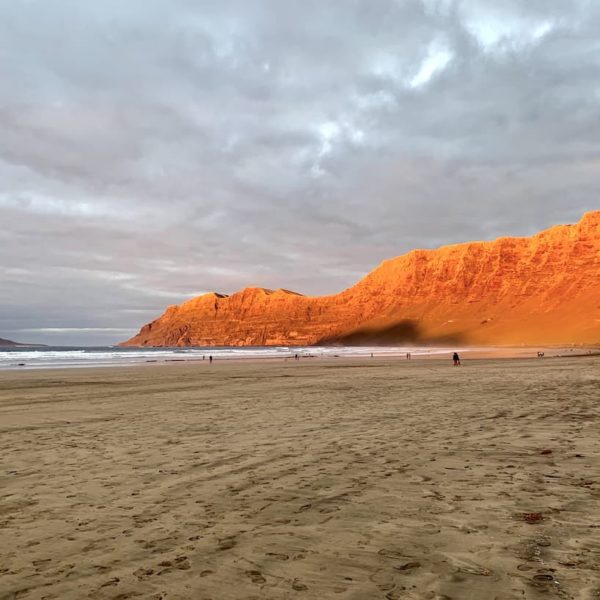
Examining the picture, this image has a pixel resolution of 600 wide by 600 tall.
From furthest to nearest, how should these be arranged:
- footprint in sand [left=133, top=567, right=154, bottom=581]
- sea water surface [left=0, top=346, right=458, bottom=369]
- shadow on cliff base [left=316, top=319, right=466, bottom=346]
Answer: shadow on cliff base [left=316, top=319, right=466, bottom=346]
sea water surface [left=0, top=346, right=458, bottom=369]
footprint in sand [left=133, top=567, right=154, bottom=581]

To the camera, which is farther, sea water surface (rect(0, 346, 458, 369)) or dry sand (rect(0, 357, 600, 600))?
sea water surface (rect(0, 346, 458, 369))

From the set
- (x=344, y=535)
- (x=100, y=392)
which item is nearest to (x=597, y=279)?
(x=100, y=392)

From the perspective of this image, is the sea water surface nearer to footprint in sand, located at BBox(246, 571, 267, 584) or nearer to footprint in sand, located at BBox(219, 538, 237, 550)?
footprint in sand, located at BBox(219, 538, 237, 550)

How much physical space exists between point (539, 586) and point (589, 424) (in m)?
8.90

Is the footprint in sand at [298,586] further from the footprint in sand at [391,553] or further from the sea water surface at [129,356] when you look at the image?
the sea water surface at [129,356]

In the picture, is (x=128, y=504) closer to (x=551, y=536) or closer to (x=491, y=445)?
(x=551, y=536)

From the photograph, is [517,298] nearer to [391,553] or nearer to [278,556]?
[391,553]

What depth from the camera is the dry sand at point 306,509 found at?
394cm

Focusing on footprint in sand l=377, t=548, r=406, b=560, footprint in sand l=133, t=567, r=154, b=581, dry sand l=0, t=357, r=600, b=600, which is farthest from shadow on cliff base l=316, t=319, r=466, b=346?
footprint in sand l=133, t=567, r=154, b=581

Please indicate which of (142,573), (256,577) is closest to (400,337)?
(256,577)

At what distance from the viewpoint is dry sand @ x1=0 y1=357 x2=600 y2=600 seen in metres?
3.94

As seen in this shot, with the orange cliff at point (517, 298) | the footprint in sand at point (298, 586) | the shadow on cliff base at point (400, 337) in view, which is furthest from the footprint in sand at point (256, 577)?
the shadow on cliff base at point (400, 337)

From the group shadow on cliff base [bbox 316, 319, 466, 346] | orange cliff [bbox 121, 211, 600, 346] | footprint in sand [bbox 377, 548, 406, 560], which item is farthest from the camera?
shadow on cliff base [bbox 316, 319, 466, 346]

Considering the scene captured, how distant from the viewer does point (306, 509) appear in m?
5.75
